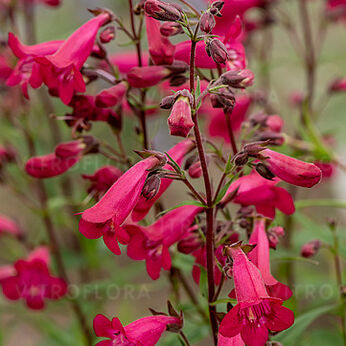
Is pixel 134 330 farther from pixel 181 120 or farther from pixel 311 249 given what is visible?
pixel 311 249

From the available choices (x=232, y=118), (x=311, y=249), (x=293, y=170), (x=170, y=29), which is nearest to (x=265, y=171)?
(x=293, y=170)

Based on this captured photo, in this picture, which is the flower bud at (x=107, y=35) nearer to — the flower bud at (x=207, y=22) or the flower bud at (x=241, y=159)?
the flower bud at (x=207, y=22)

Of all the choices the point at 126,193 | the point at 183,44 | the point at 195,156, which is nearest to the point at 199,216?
Answer: the point at 195,156

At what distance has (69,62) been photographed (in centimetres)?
117

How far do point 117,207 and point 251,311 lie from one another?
1.08ft

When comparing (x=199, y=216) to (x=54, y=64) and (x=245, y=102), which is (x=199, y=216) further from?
(x=245, y=102)

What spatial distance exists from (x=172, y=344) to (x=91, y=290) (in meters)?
0.50

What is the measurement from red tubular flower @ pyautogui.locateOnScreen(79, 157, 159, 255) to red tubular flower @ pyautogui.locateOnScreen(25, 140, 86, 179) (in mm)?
354

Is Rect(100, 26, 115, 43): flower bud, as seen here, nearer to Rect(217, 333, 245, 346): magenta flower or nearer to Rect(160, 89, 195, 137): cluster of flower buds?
Rect(160, 89, 195, 137): cluster of flower buds

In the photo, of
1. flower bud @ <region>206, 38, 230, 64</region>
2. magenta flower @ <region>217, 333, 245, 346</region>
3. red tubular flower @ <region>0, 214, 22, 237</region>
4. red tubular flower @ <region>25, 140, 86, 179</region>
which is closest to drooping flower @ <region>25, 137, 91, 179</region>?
red tubular flower @ <region>25, 140, 86, 179</region>

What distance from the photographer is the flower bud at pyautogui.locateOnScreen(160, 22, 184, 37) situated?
1.07 meters

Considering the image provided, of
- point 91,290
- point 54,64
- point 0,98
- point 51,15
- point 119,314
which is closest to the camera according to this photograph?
point 54,64

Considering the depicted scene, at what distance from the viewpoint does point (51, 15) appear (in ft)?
14.5

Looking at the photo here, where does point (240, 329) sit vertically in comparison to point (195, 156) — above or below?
below
